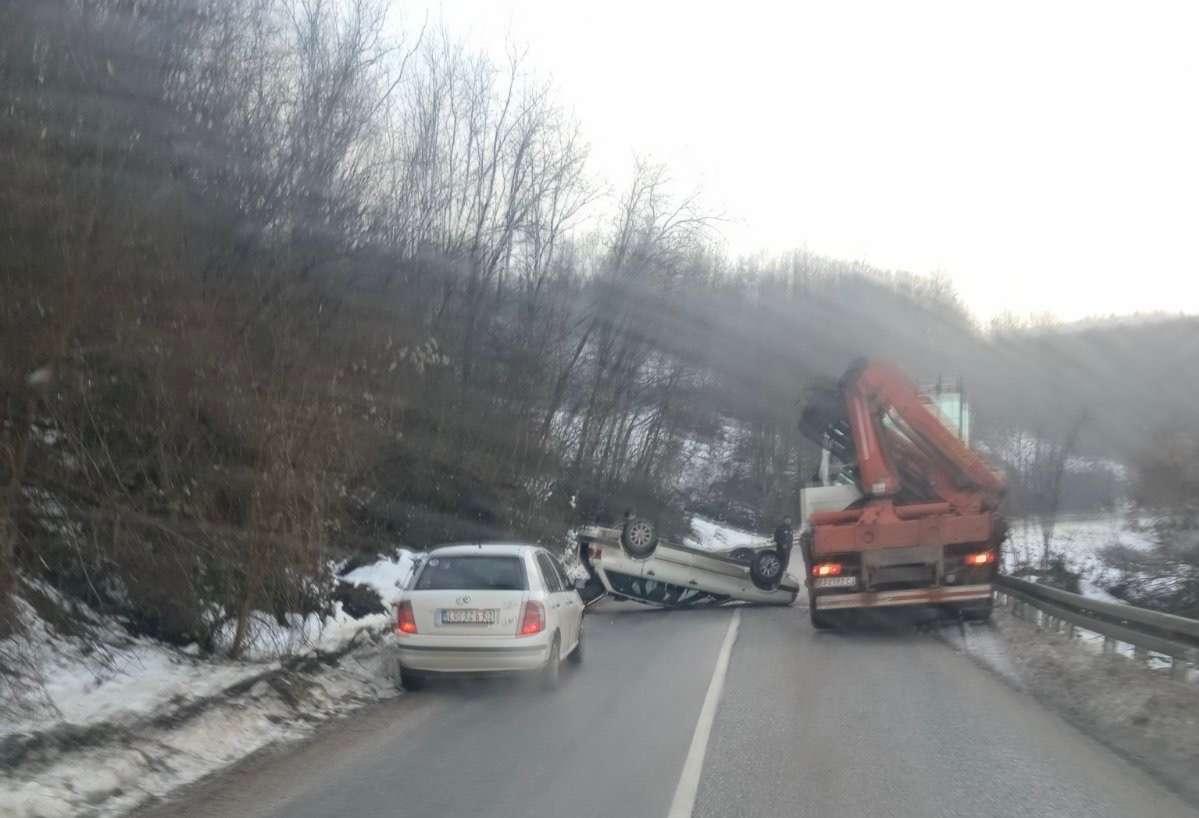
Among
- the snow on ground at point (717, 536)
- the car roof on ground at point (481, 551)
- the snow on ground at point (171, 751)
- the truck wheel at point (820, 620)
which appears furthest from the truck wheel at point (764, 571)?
the snow on ground at point (717, 536)

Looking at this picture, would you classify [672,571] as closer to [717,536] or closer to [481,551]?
[481,551]

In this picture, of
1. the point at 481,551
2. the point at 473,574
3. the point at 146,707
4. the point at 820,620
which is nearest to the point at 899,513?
the point at 820,620

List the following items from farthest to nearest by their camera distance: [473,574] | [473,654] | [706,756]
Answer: [473,574] → [473,654] → [706,756]

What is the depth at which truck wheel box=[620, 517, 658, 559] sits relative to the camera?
20.8 m

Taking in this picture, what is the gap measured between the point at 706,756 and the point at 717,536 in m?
42.5

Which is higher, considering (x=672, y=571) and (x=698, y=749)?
(x=672, y=571)

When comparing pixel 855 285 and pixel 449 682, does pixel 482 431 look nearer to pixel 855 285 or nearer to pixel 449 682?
pixel 449 682

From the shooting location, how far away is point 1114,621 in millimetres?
13672

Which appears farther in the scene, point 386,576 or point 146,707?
point 386,576

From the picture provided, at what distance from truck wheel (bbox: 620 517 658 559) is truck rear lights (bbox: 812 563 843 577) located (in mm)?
4819

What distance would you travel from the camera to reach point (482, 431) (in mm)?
25625

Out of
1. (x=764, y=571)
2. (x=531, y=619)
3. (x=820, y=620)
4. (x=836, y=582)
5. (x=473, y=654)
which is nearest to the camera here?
(x=473, y=654)

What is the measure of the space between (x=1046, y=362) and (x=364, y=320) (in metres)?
17.9

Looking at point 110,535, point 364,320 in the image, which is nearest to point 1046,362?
point 364,320
